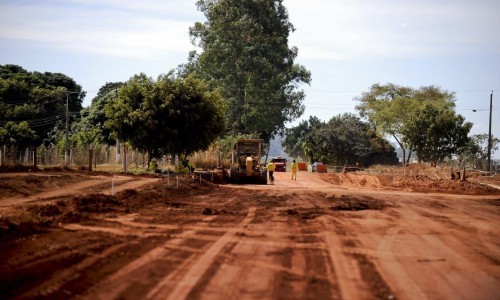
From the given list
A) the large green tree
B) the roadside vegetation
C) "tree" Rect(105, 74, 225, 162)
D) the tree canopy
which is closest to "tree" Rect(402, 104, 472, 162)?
the roadside vegetation

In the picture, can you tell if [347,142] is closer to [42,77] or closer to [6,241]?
[42,77]

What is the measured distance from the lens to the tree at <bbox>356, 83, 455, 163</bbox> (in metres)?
79.8

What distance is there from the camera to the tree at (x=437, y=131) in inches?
2507

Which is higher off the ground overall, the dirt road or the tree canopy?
the tree canopy

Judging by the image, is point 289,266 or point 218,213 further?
point 218,213

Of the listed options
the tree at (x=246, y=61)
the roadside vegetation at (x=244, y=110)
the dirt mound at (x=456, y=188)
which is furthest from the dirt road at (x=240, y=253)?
the tree at (x=246, y=61)

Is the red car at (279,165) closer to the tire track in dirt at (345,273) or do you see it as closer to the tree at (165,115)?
the tree at (165,115)

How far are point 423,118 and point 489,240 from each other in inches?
2122

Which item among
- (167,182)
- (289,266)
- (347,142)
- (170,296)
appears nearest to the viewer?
(170,296)

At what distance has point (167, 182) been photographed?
26.5 m

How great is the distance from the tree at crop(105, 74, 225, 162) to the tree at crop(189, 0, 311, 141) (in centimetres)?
2923

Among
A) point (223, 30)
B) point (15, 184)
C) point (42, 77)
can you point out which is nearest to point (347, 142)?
point (223, 30)

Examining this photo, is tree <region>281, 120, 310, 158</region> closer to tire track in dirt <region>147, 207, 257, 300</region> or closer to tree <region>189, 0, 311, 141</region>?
tree <region>189, 0, 311, 141</region>

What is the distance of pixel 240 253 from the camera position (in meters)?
9.97
